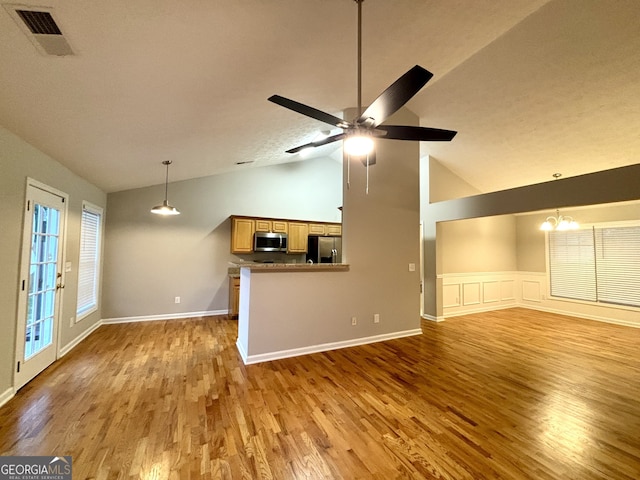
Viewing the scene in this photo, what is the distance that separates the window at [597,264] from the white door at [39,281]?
9.40 m

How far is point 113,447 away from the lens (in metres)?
1.86

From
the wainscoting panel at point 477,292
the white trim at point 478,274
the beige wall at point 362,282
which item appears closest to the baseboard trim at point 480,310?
the wainscoting panel at point 477,292

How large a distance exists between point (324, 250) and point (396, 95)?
4.41 metres

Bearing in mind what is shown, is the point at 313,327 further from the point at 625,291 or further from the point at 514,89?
the point at 625,291

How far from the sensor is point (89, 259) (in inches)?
176

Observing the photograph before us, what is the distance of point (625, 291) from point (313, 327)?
6.46 meters

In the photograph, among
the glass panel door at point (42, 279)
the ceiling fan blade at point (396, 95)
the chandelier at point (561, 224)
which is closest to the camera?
the ceiling fan blade at point (396, 95)

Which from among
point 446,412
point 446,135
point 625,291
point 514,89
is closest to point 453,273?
point 625,291

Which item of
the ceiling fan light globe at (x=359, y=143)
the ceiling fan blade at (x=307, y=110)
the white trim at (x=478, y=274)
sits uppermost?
the ceiling fan blade at (x=307, y=110)

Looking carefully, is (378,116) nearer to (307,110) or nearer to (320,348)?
(307,110)

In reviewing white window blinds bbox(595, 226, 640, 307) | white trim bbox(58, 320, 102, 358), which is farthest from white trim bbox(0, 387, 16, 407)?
white window blinds bbox(595, 226, 640, 307)

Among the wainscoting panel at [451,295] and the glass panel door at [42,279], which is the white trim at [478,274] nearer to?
the wainscoting panel at [451,295]

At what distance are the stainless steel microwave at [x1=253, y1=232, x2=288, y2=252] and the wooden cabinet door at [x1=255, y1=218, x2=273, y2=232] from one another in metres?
0.15

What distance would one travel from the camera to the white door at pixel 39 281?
8.61 ft
